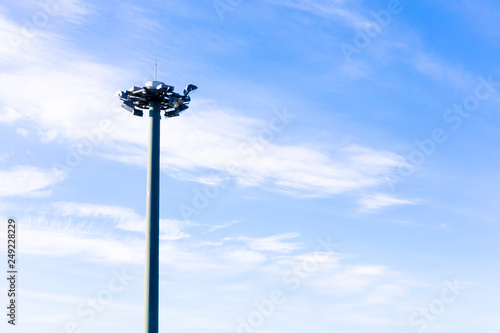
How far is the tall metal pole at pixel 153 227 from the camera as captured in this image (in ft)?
186

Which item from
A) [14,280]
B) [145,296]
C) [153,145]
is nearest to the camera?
[14,280]

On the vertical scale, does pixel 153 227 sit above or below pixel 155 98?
below

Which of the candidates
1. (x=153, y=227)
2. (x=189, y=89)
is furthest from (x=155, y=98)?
(x=153, y=227)

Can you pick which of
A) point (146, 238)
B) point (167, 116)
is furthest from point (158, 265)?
point (167, 116)

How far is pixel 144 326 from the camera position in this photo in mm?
56188

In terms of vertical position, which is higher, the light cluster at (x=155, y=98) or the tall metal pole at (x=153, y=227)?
the light cluster at (x=155, y=98)

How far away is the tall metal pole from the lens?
56750 millimetres

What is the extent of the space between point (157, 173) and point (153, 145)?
105 inches

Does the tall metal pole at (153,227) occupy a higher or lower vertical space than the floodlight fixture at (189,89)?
lower

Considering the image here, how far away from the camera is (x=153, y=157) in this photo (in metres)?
61.3

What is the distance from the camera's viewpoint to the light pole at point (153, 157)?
57188 mm

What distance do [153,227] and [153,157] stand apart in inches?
250

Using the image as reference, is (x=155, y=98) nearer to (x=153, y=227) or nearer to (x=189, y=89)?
(x=189, y=89)

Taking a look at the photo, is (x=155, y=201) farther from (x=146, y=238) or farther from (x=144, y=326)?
(x=144, y=326)
